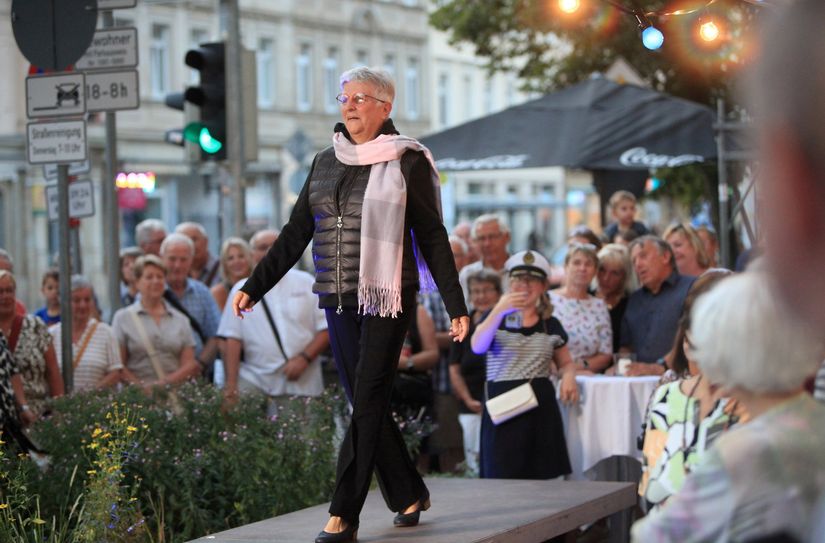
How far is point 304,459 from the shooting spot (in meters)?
8.83

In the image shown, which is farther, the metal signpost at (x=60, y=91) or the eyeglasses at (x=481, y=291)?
the eyeglasses at (x=481, y=291)

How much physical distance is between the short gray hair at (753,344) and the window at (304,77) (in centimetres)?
5059

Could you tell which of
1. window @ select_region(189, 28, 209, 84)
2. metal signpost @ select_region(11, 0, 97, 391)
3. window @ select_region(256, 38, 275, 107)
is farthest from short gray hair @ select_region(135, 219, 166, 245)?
window @ select_region(256, 38, 275, 107)

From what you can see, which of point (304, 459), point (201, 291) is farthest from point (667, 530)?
point (201, 291)

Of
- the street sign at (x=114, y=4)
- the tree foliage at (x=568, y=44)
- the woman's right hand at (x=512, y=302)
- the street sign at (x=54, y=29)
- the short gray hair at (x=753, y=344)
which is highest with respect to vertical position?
the tree foliage at (x=568, y=44)

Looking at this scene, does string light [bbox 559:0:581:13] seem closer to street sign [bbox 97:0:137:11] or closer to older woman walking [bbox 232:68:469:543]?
street sign [bbox 97:0:137:11]

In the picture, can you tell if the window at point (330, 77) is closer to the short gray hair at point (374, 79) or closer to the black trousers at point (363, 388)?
the short gray hair at point (374, 79)

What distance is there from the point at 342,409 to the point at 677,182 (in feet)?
94.4

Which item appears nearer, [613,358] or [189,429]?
[189,429]

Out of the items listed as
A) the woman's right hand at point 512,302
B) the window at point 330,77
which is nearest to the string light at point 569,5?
the woman's right hand at point 512,302

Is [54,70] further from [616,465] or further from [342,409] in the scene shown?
[616,465]

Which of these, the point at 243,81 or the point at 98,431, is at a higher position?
the point at 243,81

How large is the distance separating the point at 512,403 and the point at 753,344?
5953mm

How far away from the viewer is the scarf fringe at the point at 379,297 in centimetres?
659
